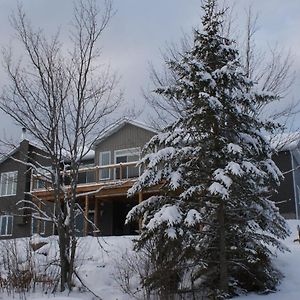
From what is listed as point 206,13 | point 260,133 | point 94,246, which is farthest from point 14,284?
point 206,13

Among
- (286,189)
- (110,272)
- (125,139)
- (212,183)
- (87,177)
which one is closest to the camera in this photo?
(212,183)

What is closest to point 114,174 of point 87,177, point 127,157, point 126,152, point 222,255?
point 127,157

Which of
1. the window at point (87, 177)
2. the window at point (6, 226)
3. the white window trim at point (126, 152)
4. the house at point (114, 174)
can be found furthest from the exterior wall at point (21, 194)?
the white window trim at point (126, 152)

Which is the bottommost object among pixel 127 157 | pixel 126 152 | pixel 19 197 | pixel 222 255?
pixel 222 255

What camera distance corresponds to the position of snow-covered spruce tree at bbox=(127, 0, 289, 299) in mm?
10828

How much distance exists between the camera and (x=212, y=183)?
1061 cm

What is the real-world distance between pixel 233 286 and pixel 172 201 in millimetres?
2577

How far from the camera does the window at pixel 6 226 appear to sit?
101 ft

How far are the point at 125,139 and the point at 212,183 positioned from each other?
1722cm

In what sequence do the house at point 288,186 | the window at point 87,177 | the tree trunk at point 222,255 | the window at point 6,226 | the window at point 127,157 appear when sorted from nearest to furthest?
the tree trunk at point 222,255 < the house at point 288,186 < the window at point 127,157 < the window at point 87,177 < the window at point 6,226

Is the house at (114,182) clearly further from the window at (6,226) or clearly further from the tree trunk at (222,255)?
the tree trunk at (222,255)

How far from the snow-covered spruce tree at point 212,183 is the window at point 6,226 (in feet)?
71.5

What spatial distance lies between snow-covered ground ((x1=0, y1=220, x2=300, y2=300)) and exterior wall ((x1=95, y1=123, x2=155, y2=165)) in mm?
10257

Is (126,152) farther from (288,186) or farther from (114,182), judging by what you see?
(288,186)
